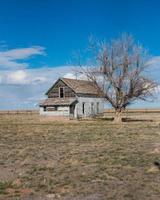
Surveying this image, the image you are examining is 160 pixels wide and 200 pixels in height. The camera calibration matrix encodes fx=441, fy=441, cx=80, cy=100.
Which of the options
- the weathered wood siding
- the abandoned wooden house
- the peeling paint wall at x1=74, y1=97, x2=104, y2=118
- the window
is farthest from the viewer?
the window

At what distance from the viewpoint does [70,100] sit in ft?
211

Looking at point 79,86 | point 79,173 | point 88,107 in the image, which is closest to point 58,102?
point 79,86

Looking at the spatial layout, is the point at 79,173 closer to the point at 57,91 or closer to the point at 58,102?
the point at 58,102

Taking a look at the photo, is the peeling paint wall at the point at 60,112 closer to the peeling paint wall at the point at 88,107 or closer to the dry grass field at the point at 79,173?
the peeling paint wall at the point at 88,107

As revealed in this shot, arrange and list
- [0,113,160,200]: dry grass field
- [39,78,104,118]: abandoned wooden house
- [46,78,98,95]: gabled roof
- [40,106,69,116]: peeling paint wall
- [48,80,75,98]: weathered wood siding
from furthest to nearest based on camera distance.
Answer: [46,78,98,95]: gabled roof → [48,80,75,98]: weathered wood siding → [39,78,104,118]: abandoned wooden house → [40,106,69,116]: peeling paint wall → [0,113,160,200]: dry grass field

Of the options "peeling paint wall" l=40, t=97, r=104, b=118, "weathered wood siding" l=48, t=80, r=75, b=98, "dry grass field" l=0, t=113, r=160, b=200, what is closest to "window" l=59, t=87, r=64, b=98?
"weathered wood siding" l=48, t=80, r=75, b=98

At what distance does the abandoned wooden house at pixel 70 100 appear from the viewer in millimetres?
64625

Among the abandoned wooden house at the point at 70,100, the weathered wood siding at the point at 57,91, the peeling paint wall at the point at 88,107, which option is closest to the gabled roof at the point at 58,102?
the abandoned wooden house at the point at 70,100

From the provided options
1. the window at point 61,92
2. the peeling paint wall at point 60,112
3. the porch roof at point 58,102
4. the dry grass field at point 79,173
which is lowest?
the dry grass field at point 79,173

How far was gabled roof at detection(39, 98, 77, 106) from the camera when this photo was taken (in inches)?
2522

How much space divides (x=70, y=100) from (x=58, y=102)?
82.0 inches

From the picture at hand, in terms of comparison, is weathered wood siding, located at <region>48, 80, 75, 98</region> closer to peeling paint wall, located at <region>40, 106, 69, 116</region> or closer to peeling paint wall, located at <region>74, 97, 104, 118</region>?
peeling paint wall, located at <region>74, 97, 104, 118</region>

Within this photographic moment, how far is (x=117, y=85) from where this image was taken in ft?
180

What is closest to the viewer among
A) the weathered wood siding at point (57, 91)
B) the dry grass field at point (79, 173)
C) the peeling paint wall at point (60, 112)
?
the dry grass field at point (79, 173)
